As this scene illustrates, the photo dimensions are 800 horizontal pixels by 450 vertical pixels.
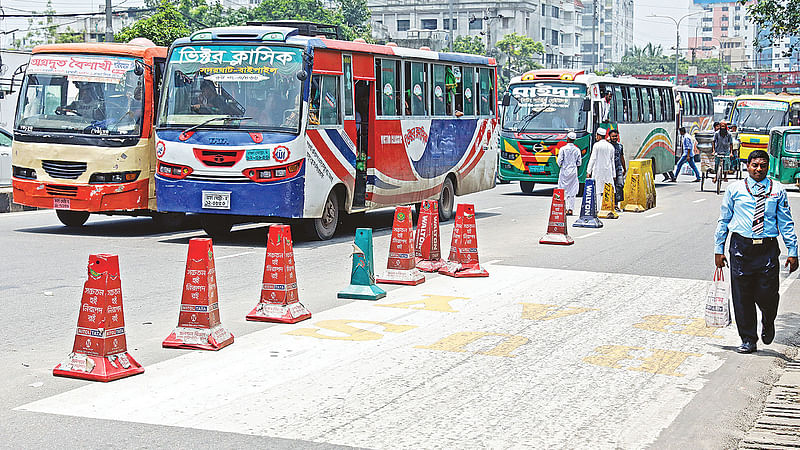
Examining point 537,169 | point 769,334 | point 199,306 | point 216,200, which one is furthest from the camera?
point 537,169

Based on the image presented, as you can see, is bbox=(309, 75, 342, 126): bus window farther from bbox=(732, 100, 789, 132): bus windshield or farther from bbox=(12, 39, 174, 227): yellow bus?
bbox=(732, 100, 789, 132): bus windshield

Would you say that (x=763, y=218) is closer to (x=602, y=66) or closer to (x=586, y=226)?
(x=586, y=226)

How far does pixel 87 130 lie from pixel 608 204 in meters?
10.7

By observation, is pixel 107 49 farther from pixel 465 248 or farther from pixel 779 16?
pixel 779 16

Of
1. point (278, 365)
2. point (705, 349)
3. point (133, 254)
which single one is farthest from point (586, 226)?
point (278, 365)

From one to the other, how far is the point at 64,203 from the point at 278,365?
31.5 ft

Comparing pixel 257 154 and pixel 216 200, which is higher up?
pixel 257 154

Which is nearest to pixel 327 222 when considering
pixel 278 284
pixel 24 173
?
pixel 24 173

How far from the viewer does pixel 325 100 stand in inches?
631

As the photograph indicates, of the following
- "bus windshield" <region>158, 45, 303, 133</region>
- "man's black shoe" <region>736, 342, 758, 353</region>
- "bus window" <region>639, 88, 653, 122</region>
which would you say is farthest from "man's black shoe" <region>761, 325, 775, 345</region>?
"bus window" <region>639, 88, 653, 122</region>

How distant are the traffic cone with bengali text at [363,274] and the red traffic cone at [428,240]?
1837 millimetres

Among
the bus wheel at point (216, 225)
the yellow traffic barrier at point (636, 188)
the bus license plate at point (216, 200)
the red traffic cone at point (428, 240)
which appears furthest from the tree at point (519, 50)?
the red traffic cone at point (428, 240)

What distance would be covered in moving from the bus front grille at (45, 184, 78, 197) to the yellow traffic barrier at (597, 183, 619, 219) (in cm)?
1057

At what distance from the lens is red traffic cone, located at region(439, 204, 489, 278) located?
42.0ft
